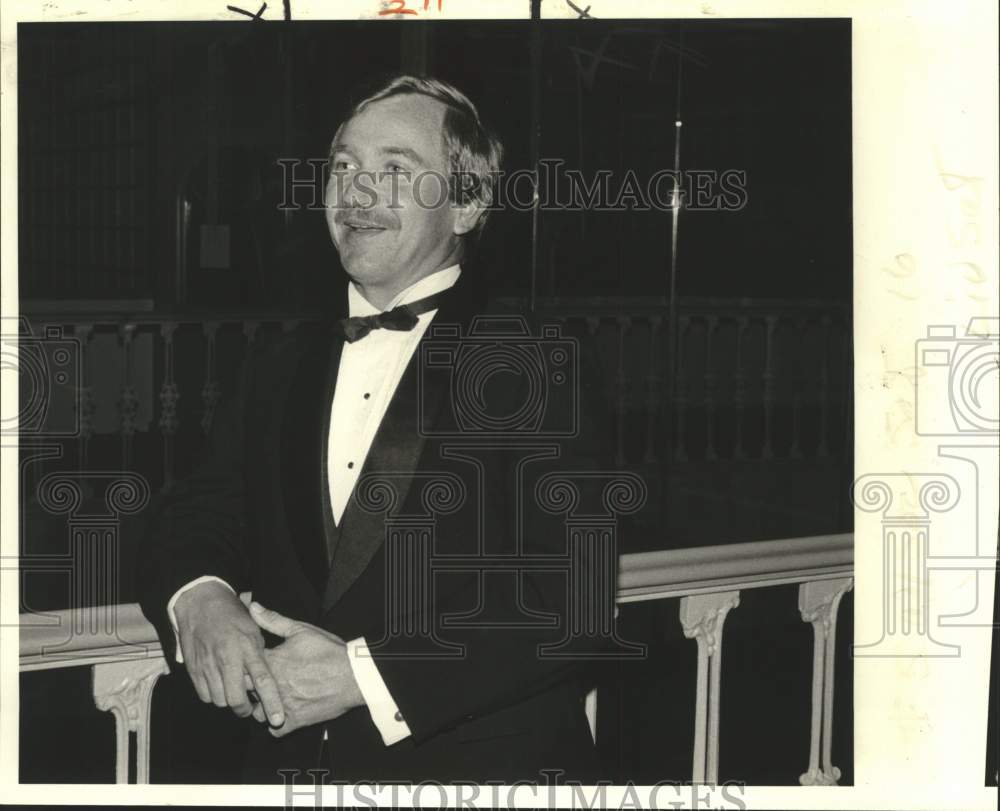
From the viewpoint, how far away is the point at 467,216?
187 cm

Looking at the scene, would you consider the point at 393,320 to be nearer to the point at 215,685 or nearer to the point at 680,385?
the point at 680,385

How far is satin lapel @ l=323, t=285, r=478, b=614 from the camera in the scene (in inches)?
71.7

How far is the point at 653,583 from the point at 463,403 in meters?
0.45

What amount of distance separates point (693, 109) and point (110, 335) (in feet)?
3.65

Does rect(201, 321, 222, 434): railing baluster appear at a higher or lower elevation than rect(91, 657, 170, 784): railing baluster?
higher

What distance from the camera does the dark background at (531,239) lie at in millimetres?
1927

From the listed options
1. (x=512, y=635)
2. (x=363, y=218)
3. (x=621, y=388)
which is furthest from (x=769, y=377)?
(x=363, y=218)

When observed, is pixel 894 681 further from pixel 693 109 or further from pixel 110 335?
pixel 110 335

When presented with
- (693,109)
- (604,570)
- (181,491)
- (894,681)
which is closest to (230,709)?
(181,491)

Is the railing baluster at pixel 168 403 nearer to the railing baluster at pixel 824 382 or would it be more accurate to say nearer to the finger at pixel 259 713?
the finger at pixel 259 713

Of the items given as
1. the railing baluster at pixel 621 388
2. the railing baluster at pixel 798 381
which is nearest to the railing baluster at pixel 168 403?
the railing baluster at pixel 621 388

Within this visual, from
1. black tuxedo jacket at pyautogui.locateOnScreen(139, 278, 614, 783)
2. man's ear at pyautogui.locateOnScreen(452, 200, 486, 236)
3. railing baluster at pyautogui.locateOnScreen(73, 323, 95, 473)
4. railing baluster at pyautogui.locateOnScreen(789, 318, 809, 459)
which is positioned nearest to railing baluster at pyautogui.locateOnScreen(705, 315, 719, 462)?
railing baluster at pyautogui.locateOnScreen(789, 318, 809, 459)

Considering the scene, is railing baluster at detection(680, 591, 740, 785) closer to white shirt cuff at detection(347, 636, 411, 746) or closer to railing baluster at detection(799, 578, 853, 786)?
railing baluster at detection(799, 578, 853, 786)

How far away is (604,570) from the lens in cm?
191
